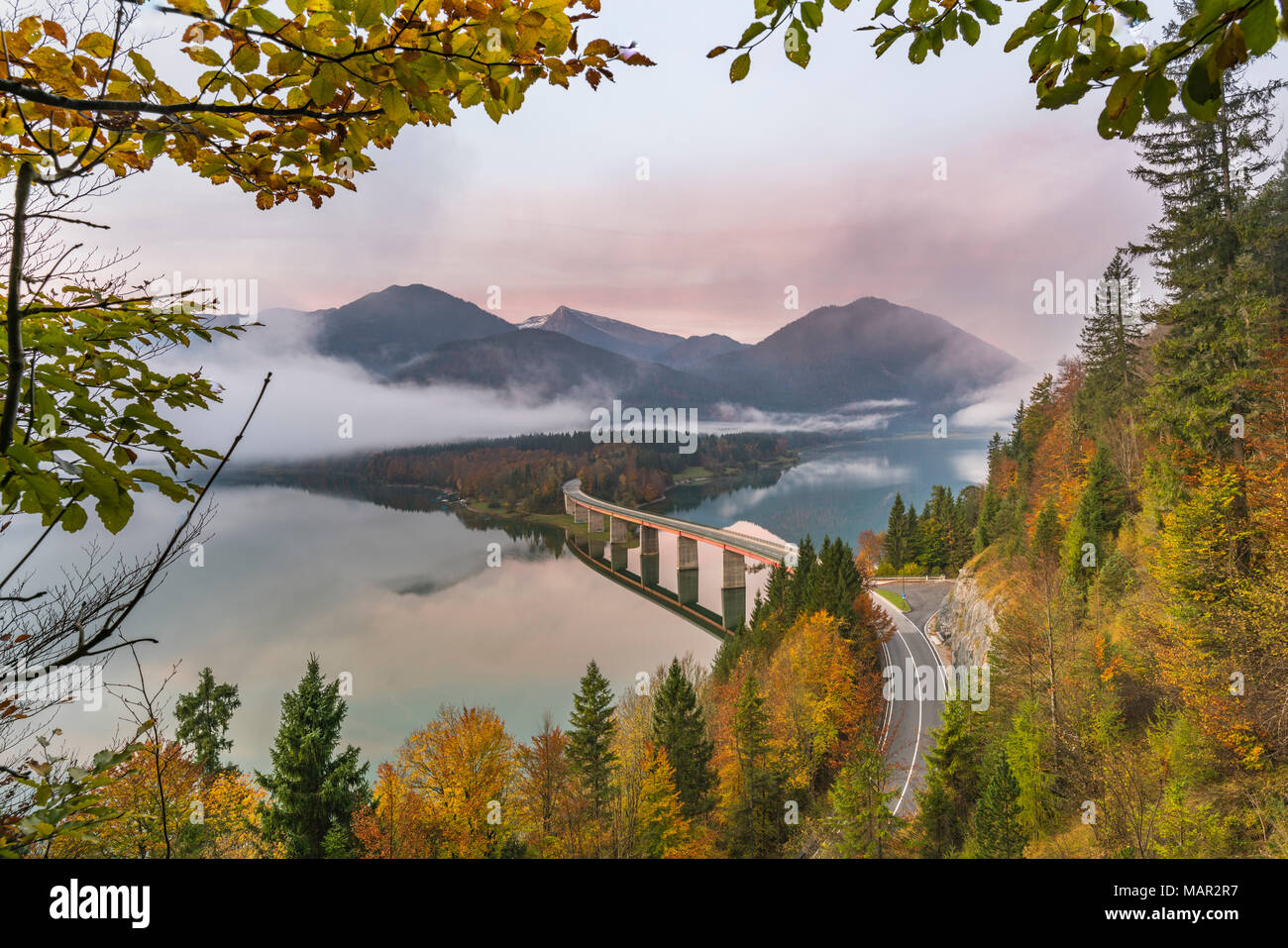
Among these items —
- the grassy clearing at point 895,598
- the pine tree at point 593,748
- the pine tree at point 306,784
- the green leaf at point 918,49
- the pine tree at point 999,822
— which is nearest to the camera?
the green leaf at point 918,49

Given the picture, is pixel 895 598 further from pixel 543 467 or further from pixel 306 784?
pixel 543 467

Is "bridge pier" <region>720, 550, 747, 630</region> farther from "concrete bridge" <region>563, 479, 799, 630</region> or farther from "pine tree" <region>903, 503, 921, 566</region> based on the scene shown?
"pine tree" <region>903, 503, 921, 566</region>

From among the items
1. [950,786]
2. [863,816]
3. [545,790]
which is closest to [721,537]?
[950,786]

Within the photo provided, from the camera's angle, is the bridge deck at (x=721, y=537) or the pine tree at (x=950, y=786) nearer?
the pine tree at (x=950, y=786)

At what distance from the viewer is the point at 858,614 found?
71.2 ft

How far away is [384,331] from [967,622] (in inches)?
7370

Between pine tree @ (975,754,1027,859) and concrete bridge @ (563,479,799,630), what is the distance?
19621 mm

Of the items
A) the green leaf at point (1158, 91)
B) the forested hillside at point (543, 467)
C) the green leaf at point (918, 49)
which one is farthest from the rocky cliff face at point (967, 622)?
the forested hillside at point (543, 467)

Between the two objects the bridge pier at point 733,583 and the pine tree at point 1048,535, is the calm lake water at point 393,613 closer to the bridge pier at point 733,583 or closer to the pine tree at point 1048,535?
the bridge pier at point 733,583

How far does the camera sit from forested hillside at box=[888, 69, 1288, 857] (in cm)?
801

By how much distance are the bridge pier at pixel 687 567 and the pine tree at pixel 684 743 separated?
25515mm

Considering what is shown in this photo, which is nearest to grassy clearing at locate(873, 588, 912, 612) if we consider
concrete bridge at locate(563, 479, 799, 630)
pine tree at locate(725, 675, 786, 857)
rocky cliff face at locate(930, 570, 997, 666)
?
rocky cliff face at locate(930, 570, 997, 666)

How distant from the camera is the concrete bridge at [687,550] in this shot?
35.3 metres
